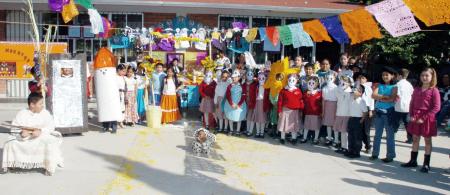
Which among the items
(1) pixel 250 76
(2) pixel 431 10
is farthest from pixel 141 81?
(2) pixel 431 10

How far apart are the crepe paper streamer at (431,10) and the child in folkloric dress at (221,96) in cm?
386

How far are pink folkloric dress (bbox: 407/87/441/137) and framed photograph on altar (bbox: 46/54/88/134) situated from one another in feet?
19.6

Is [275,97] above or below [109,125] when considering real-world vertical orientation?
above

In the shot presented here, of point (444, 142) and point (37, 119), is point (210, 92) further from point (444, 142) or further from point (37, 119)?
point (444, 142)

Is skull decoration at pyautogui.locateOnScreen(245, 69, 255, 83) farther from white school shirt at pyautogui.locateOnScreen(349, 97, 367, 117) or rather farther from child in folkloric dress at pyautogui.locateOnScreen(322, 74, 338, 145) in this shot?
white school shirt at pyautogui.locateOnScreen(349, 97, 367, 117)

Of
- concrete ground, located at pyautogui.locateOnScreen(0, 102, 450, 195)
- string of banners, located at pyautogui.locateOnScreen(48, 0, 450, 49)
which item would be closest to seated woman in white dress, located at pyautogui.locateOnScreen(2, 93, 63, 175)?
concrete ground, located at pyautogui.locateOnScreen(0, 102, 450, 195)

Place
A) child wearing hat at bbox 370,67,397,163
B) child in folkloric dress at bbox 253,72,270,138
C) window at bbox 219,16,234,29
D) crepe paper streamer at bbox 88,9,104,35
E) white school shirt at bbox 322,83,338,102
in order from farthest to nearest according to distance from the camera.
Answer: window at bbox 219,16,234,29 < crepe paper streamer at bbox 88,9,104,35 < child in folkloric dress at bbox 253,72,270,138 < white school shirt at bbox 322,83,338,102 < child wearing hat at bbox 370,67,397,163

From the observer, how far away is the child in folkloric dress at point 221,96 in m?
9.77

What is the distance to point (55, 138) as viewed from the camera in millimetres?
6418

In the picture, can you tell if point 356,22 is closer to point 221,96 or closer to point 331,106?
point 331,106

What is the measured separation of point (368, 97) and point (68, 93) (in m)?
5.54

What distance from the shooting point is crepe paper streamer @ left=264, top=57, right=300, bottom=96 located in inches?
353

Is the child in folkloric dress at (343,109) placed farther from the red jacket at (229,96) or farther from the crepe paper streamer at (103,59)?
the crepe paper streamer at (103,59)

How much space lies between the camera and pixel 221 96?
978cm
